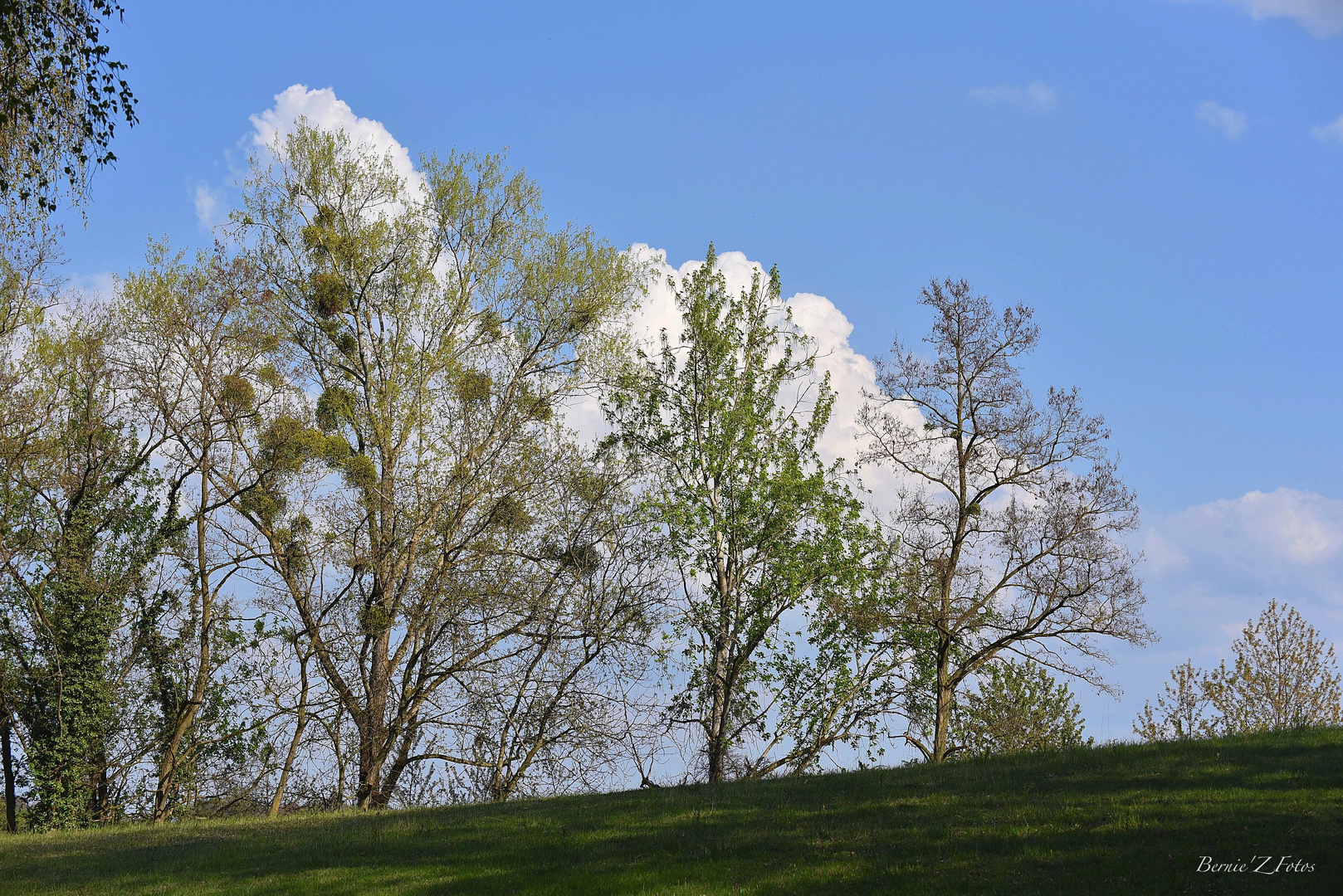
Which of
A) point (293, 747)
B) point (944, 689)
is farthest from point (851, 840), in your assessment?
point (293, 747)

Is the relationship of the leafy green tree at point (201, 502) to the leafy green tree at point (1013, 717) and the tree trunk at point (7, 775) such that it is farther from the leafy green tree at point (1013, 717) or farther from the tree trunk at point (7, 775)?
the leafy green tree at point (1013, 717)

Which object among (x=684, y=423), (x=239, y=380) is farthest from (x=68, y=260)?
(x=684, y=423)

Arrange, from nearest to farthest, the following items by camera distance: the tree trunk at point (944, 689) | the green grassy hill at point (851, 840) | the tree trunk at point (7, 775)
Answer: the green grassy hill at point (851, 840) → the tree trunk at point (944, 689) → the tree trunk at point (7, 775)

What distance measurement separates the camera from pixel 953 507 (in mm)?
23188

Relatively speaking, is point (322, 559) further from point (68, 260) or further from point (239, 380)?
point (68, 260)

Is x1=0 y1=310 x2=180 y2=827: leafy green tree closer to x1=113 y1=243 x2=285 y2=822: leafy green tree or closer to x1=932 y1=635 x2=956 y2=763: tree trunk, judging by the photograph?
x1=113 y1=243 x2=285 y2=822: leafy green tree

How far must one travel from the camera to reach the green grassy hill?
9453 millimetres

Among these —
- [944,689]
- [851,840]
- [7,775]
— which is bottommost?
[851,840]

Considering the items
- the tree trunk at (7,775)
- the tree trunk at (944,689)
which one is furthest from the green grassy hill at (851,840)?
the tree trunk at (7,775)

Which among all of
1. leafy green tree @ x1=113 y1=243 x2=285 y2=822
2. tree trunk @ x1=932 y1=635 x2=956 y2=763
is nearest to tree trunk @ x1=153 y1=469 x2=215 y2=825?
leafy green tree @ x1=113 y1=243 x2=285 y2=822

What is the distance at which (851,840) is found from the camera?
436 inches

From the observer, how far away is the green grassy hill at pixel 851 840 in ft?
31.0

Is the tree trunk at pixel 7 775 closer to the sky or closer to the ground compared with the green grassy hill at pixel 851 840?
closer to the sky

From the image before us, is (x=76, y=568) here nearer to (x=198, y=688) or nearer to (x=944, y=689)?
(x=198, y=688)
